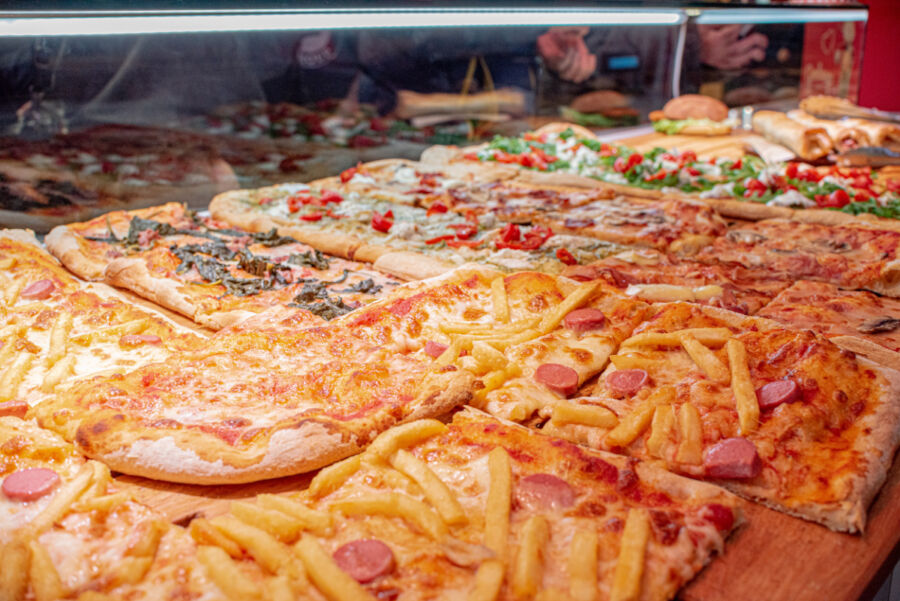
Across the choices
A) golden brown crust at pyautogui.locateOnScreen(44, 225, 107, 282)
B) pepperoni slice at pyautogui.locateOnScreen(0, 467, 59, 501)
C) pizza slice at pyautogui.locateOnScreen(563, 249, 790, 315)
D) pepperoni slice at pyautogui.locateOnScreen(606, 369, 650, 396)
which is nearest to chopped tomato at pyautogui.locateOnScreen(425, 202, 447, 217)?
pizza slice at pyautogui.locateOnScreen(563, 249, 790, 315)

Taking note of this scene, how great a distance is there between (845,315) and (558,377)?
192 centimetres

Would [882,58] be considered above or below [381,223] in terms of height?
above

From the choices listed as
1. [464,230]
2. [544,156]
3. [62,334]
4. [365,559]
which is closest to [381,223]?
[464,230]

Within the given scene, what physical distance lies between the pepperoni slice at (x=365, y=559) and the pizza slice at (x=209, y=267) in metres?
1.84

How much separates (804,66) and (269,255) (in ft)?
36.3

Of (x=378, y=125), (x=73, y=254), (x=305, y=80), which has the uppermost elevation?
(x=305, y=80)

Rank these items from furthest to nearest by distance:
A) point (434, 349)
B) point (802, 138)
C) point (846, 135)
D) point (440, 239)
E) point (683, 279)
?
point (846, 135)
point (802, 138)
point (440, 239)
point (683, 279)
point (434, 349)

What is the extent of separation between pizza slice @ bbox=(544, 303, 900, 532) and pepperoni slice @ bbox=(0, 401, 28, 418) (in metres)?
2.19

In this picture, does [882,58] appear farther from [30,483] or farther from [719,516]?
[30,483]

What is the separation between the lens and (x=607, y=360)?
Result: 3664mm

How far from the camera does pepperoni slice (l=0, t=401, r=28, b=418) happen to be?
10.4 feet

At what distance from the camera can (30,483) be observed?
2688mm

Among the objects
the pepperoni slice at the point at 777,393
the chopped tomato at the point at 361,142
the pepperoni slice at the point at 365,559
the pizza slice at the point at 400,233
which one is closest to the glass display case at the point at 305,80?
the chopped tomato at the point at 361,142

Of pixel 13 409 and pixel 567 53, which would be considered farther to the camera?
pixel 567 53
